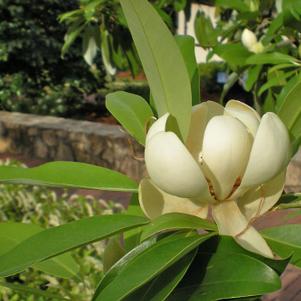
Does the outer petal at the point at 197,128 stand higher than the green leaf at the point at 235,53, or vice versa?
the outer petal at the point at 197,128

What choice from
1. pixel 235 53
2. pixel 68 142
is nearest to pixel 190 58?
pixel 235 53

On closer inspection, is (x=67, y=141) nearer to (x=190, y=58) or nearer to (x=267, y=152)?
(x=190, y=58)

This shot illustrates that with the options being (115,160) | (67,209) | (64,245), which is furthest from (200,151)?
(115,160)

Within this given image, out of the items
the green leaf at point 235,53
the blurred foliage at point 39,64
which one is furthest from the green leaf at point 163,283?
the blurred foliage at point 39,64

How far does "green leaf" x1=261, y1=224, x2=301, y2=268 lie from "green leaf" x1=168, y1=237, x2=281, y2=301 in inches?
2.4

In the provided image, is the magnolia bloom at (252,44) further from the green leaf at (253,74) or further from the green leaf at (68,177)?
the green leaf at (68,177)

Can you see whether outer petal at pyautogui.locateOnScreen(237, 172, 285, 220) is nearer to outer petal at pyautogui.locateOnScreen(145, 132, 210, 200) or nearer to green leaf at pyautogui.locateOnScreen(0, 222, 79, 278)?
outer petal at pyautogui.locateOnScreen(145, 132, 210, 200)

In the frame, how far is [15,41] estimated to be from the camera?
28.0 ft

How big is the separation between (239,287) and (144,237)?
0.13 meters

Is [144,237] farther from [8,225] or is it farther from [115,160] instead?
[115,160]

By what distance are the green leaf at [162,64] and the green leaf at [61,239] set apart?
0.15m

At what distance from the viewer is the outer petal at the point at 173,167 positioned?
720mm

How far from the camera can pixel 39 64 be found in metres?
8.81

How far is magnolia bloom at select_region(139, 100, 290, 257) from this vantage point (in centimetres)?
73
